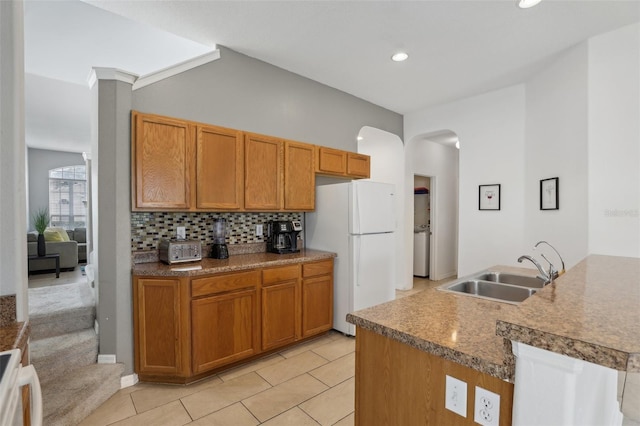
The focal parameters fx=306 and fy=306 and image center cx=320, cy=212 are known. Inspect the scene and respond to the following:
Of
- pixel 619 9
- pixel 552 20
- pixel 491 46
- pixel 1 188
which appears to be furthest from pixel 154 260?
pixel 619 9

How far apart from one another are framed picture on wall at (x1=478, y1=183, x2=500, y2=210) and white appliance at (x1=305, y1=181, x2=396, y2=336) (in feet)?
4.41

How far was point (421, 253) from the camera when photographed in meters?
6.23

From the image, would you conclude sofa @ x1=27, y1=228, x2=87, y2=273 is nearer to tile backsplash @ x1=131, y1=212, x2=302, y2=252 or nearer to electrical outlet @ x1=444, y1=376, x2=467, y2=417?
tile backsplash @ x1=131, y1=212, x2=302, y2=252

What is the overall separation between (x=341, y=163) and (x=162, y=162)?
2161 millimetres

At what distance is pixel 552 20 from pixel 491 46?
0.49 meters

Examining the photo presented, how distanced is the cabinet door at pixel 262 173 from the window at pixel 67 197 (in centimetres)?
729

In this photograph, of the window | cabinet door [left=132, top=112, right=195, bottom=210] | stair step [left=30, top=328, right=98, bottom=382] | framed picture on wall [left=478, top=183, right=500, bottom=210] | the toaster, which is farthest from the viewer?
the window

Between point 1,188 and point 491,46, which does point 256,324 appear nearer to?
point 1,188

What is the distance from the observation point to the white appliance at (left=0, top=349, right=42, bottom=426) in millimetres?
846

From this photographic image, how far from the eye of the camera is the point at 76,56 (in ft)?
10.7

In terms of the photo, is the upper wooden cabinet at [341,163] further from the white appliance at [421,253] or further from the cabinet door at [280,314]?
the white appliance at [421,253]

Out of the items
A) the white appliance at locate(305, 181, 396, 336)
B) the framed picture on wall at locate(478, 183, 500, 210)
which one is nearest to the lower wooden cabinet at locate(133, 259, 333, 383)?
the white appliance at locate(305, 181, 396, 336)

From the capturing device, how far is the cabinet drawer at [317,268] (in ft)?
10.2

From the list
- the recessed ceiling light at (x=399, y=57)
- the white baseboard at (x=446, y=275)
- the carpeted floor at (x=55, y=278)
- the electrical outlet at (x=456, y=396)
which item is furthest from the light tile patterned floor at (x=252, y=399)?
the white baseboard at (x=446, y=275)
